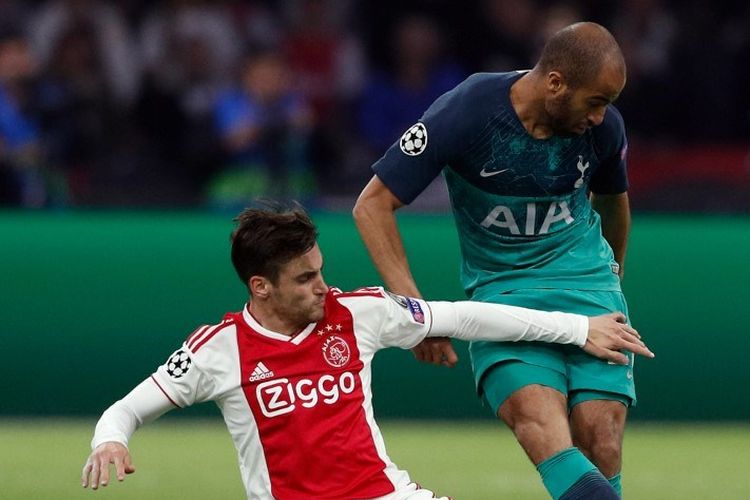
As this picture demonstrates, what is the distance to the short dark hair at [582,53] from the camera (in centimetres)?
527

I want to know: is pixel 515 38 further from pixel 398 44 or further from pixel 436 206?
pixel 436 206

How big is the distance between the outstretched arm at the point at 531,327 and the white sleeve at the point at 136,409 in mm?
910

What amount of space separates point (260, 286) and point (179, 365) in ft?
1.16

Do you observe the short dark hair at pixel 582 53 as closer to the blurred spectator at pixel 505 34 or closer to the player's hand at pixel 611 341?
the player's hand at pixel 611 341

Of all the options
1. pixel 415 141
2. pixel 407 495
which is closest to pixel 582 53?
pixel 415 141

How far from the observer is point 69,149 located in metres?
10.6

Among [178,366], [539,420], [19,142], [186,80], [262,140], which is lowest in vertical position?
[539,420]

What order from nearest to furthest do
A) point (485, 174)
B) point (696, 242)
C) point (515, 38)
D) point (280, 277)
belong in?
point (280, 277) < point (485, 174) < point (696, 242) < point (515, 38)

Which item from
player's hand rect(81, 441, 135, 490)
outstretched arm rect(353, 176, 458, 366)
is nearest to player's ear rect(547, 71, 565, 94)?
outstretched arm rect(353, 176, 458, 366)

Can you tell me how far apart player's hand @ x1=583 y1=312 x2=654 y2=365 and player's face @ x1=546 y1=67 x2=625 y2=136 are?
67 centimetres

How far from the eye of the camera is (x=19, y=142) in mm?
10633

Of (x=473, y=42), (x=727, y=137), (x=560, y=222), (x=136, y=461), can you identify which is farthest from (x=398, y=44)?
(x=560, y=222)

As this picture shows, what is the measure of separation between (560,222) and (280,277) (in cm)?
116

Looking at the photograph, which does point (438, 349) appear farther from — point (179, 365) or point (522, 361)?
point (179, 365)
